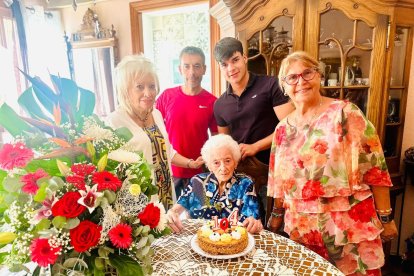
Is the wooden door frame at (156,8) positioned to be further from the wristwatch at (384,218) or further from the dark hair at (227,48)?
the wristwatch at (384,218)

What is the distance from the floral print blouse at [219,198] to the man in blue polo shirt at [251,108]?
0.57ft

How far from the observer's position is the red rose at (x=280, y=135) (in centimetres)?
143

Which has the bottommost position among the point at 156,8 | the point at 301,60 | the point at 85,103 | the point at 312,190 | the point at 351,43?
the point at 312,190

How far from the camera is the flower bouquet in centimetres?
73

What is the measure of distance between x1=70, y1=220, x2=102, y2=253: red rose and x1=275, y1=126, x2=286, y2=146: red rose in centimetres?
95

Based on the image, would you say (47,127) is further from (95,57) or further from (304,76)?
(95,57)

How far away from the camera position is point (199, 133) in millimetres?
2043

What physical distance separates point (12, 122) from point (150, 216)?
44cm

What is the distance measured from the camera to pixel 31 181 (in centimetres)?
74

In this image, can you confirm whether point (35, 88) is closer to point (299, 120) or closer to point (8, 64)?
point (299, 120)

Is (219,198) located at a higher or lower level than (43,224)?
lower

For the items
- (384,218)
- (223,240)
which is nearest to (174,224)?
(223,240)

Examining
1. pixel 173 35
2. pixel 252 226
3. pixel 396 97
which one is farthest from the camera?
pixel 173 35

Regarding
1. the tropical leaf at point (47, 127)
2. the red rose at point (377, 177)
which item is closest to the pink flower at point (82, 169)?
the tropical leaf at point (47, 127)
